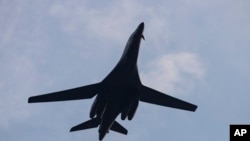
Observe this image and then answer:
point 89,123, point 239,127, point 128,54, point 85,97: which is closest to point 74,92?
point 85,97

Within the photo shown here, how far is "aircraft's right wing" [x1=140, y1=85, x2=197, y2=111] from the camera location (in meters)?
46.1

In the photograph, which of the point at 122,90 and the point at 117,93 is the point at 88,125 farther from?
the point at 122,90

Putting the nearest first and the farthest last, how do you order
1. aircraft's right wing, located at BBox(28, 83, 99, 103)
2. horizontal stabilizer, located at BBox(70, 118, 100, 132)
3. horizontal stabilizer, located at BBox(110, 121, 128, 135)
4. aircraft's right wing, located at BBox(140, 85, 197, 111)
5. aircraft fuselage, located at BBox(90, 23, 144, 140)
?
1. aircraft fuselage, located at BBox(90, 23, 144, 140)
2. aircraft's right wing, located at BBox(28, 83, 99, 103)
3. aircraft's right wing, located at BBox(140, 85, 197, 111)
4. horizontal stabilizer, located at BBox(70, 118, 100, 132)
5. horizontal stabilizer, located at BBox(110, 121, 128, 135)

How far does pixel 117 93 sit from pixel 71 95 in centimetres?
575

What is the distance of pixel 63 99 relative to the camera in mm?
44906

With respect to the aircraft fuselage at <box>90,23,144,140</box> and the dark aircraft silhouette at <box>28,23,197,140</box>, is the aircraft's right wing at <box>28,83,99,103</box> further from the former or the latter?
the aircraft fuselage at <box>90,23,144,140</box>

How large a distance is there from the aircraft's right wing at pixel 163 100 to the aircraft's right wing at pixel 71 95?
5311 millimetres

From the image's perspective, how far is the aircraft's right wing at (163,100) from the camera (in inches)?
1813

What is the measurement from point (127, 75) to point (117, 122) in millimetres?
9427

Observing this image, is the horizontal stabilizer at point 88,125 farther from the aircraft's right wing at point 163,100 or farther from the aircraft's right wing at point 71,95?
the aircraft's right wing at point 163,100

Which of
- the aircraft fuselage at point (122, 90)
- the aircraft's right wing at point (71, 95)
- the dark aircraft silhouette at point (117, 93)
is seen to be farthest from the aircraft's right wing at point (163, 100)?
the aircraft's right wing at point (71, 95)

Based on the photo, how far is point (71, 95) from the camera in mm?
44875

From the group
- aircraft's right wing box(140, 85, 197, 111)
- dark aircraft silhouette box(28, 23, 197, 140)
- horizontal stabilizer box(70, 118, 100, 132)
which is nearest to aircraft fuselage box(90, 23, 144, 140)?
dark aircraft silhouette box(28, 23, 197, 140)

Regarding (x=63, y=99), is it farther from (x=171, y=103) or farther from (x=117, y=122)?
(x=171, y=103)
